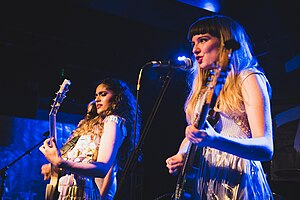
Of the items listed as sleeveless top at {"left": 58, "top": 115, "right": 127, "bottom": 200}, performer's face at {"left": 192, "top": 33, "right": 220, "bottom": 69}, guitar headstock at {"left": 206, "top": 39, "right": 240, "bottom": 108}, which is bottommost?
sleeveless top at {"left": 58, "top": 115, "right": 127, "bottom": 200}

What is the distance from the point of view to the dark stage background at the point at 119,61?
5633 mm

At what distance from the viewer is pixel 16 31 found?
19.9ft

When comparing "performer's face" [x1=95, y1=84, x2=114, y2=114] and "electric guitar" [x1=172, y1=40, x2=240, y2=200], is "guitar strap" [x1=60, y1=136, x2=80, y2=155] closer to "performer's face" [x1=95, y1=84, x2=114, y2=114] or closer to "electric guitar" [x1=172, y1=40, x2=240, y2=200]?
"performer's face" [x1=95, y1=84, x2=114, y2=114]

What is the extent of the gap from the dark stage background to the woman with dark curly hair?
6.71 feet

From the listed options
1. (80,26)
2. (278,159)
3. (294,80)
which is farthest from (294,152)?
(80,26)

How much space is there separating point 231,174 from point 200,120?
444mm

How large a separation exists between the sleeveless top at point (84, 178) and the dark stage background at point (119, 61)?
2346 mm

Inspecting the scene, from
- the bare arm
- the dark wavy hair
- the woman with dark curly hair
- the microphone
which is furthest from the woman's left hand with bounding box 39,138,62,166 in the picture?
the bare arm

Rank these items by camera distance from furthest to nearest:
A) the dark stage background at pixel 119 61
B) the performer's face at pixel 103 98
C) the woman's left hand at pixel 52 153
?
the dark stage background at pixel 119 61, the performer's face at pixel 103 98, the woman's left hand at pixel 52 153

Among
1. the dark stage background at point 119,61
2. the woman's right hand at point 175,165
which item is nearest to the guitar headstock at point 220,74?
the woman's right hand at point 175,165

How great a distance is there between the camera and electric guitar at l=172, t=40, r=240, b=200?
1740mm

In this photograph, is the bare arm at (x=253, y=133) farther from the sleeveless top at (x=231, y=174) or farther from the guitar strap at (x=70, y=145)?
the guitar strap at (x=70, y=145)

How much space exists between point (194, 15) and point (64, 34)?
7.29 feet

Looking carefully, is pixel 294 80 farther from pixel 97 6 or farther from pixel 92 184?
pixel 92 184
